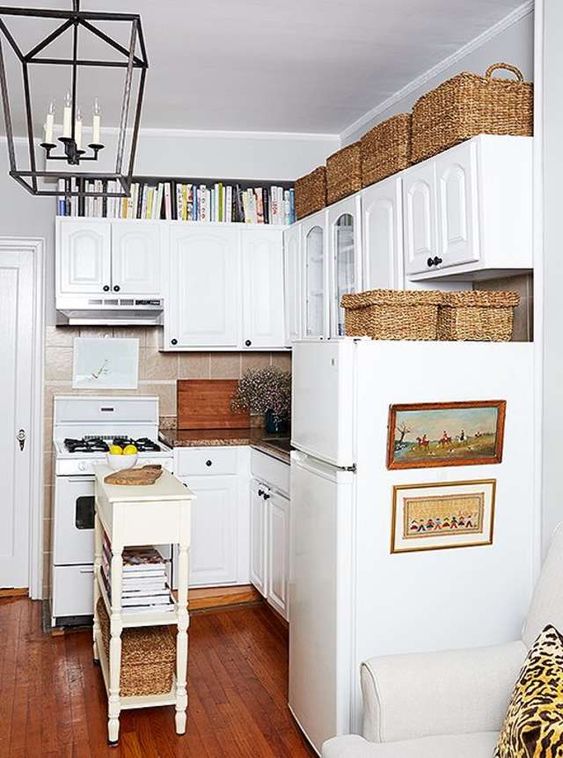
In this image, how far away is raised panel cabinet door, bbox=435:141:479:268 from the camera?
2.95m

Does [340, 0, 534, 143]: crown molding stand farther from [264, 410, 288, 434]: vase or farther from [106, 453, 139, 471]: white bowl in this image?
[106, 453, 139, 471]: white bowl

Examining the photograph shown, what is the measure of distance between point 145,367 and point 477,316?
2.84m

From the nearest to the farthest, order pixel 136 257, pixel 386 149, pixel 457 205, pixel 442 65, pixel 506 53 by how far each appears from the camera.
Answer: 1. pixel 457 205
2. pixel 506 53
3. pixel 386 149
4. pixel 442 65
5. pixel 136 257

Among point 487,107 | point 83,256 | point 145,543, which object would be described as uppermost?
point 487,107

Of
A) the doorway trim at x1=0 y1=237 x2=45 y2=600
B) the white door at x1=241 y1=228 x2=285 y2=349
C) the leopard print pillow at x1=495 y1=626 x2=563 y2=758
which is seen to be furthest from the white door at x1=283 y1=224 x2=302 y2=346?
the leopard print pillow at x1=495 y1=626 x2=563 y2=758

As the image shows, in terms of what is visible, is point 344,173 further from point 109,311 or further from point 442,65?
point 109,311

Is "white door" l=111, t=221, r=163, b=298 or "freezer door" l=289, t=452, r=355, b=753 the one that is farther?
"white door" l=111, t=221, r=163, b=298

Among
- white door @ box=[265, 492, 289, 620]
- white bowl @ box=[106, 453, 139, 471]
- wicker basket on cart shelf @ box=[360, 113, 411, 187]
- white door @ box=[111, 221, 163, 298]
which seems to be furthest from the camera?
white door @ box=[111, 221, 163, 298]

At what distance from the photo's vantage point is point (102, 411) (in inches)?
208

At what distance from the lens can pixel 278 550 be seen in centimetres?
445

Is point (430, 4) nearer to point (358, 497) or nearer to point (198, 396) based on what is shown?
point (358, 497)

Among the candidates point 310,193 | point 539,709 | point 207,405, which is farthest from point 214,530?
point 539,709

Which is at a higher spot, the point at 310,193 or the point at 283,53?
the point at 283,53

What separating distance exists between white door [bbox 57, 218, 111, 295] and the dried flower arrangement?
1.08 m
